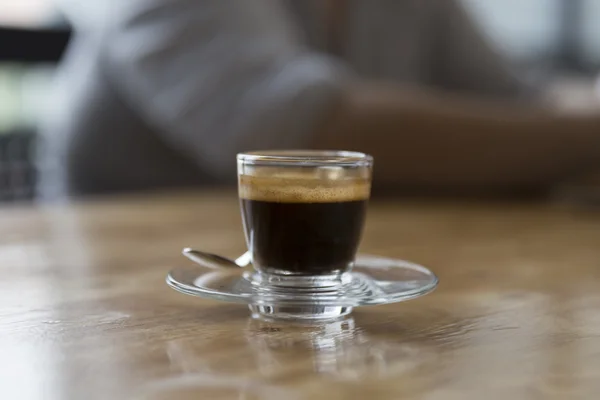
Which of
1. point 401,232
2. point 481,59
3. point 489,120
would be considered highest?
point 481,59

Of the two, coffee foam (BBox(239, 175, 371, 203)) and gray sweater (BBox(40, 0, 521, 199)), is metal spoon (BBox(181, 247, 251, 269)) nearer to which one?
coffee foam (BBox(239, 175, 371, 203))

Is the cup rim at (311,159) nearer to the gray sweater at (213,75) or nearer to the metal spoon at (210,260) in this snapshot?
the metal spoon at (210,260)

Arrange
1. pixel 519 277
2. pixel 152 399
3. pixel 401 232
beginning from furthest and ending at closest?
pixel 401 232
pixel 519 277
pixel 152 399

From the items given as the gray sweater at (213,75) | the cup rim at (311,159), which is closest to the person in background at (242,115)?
the gray sweater at (213,75)

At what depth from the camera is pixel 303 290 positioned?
466mm

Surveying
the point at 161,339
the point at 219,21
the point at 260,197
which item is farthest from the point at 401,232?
the point at 219,21

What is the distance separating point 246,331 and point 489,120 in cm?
100

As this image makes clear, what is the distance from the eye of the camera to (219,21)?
1.44m

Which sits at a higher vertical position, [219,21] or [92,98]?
[219,21]

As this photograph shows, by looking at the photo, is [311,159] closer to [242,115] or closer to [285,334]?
[285,334]

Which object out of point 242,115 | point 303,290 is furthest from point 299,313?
point 242,115

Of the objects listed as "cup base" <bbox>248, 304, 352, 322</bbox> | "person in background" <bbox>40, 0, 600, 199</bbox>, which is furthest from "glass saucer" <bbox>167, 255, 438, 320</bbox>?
"person in background" <bbox>40, 0, 600, 199</bbox>

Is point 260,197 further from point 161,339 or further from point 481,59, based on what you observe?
point 481,59

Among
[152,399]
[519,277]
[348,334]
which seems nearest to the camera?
[152,399]
